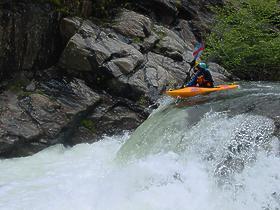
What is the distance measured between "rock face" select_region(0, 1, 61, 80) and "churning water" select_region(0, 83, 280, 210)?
2469 mm

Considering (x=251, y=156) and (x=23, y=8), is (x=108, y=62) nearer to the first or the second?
(x=23, y=8)

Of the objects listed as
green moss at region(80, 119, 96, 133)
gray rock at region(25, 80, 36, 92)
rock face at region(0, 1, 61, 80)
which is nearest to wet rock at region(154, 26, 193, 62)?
rock face at region(0, 1, 61, 80)

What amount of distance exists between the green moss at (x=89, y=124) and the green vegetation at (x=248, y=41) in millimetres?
6155

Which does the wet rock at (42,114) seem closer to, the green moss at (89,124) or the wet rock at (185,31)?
the green moss at (89,124)

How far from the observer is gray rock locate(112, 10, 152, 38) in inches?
440

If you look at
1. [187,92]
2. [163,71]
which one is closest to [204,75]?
[187,92]

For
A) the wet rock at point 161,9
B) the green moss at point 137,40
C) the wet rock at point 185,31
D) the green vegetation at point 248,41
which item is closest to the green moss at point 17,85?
the green moss at point 137,40

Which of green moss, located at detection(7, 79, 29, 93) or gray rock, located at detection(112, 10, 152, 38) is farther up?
gray rock, located at detection(112, 10, 152, 38)

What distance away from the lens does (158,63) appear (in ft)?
36.2

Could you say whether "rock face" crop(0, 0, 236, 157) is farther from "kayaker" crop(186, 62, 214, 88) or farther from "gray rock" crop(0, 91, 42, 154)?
"kayaker" crop(186, 62, 214, 88)

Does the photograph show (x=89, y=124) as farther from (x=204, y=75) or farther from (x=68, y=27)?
(x=204, y=75)

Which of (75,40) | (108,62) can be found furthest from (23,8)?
(108,62)

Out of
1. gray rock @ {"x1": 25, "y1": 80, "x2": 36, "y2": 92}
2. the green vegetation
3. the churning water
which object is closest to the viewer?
the churning water

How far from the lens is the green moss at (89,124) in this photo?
9.43 m
